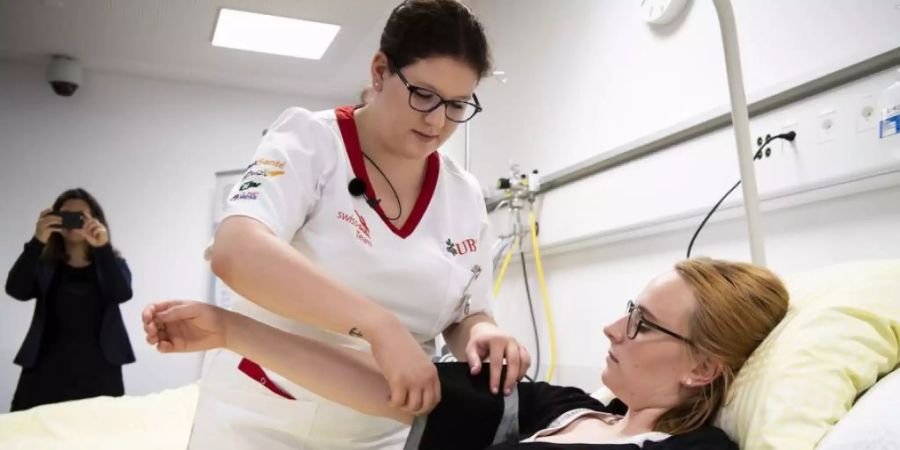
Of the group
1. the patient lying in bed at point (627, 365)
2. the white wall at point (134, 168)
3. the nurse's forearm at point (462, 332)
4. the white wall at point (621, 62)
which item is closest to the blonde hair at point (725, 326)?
the patient lying in bed at point (627, 365)

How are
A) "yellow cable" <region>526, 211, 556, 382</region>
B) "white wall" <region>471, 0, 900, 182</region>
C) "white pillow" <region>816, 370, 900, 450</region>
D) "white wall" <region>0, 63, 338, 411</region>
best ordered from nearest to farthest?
"white pillow" <region>816, 370, 900, 450</region>
"white wall" <region>471, 0, 900, 182</region>
"yellow cable" <region>526, 211, 556, 382</region>
"white wall" <region>0, 63, 338, 411</region>

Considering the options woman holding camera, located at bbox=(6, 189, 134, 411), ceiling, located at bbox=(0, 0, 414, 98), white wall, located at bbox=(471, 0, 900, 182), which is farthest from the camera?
ceiling, located at bbox=(0, 0, 414, 98)

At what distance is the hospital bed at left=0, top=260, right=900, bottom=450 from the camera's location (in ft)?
2.57

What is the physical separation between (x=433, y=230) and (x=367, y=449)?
395mm

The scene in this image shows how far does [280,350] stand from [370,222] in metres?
0.26

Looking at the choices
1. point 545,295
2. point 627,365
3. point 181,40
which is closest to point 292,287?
point 627,365

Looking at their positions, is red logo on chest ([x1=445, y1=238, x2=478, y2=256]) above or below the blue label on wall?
below

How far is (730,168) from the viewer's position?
66.1 inches

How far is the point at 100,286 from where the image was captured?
2885mm

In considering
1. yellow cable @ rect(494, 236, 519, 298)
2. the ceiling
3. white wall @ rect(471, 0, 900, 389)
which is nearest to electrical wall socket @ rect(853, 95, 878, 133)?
white wall @ rect(471, 0, 900, 389)

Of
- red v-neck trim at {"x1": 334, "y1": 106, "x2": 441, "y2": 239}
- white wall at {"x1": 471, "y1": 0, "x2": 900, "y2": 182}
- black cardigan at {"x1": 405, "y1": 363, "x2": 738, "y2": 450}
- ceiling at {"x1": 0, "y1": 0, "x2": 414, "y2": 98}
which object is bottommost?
black cardigan at {"x1": 405, "y1": 363, "x2": 738, "y2": 450}

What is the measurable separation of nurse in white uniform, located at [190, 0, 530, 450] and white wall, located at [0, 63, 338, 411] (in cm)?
347

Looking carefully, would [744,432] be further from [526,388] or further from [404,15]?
[404,15]

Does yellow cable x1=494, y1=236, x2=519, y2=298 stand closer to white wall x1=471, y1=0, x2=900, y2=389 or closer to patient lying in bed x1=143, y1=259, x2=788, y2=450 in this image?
white wall x1=471, y1=0, x2=900, y2=389
